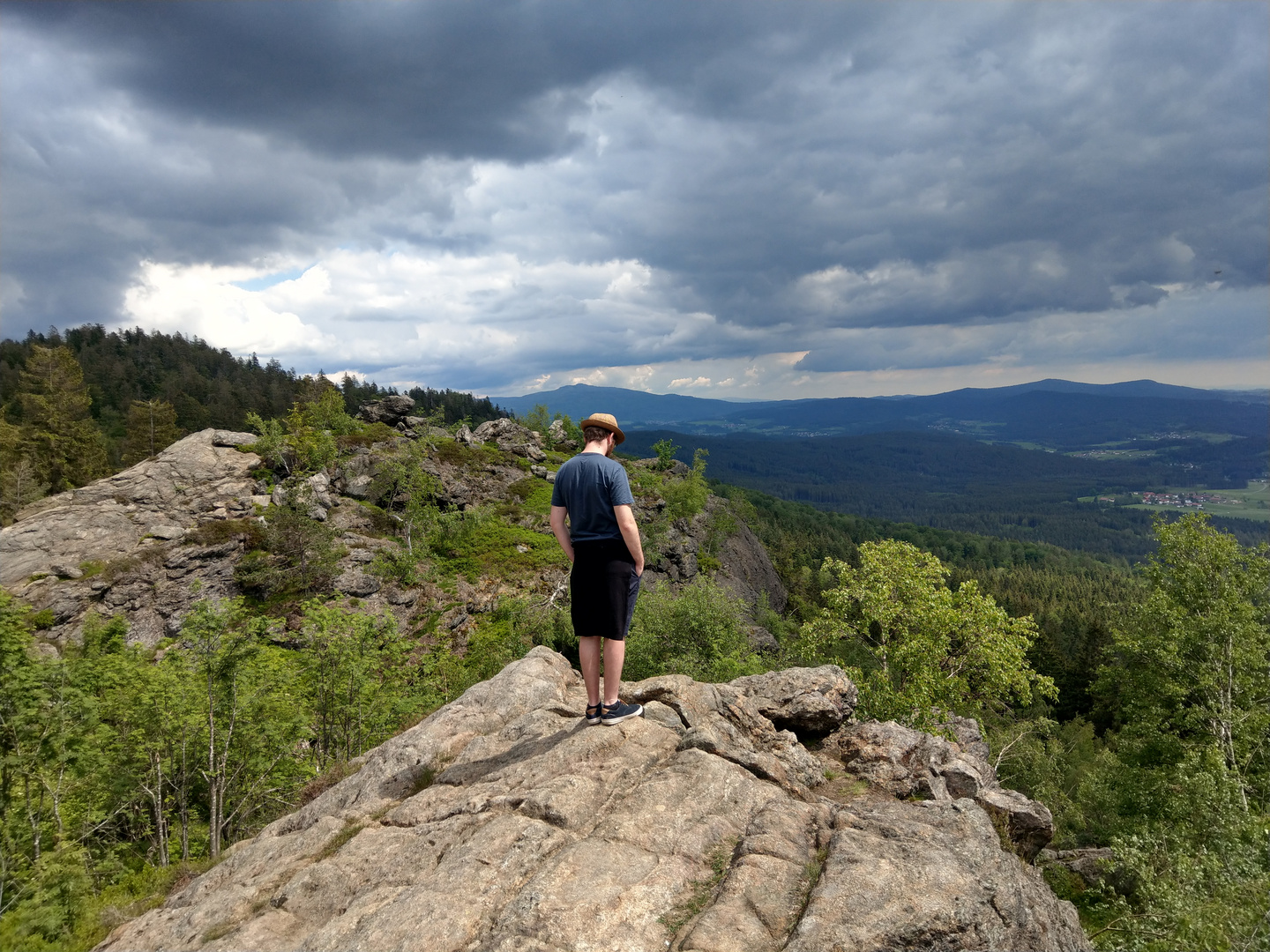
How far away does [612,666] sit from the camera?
27.7 ft

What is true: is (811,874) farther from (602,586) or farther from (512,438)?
(512,438)

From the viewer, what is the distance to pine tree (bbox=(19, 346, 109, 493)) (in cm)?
6488

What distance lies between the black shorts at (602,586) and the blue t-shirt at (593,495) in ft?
0.56

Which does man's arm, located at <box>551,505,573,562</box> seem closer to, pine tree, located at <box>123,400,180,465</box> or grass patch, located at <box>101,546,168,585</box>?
grass patch, located at <box>101,546,168,585</box>

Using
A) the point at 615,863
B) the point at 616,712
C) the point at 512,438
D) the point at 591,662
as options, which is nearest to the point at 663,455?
the point at 512,438

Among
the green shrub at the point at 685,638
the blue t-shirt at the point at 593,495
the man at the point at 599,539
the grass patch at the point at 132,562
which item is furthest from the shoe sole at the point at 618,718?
the grass patch at the point at 132,562

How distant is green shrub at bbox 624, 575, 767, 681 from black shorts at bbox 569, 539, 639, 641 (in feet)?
47.6

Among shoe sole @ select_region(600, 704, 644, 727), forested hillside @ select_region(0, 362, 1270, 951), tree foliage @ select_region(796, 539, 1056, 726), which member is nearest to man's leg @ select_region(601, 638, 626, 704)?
shoe sole @ select_region(600, 704, 644, 727)

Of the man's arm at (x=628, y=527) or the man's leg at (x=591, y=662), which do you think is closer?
the man's arm at (x=628, y=527)

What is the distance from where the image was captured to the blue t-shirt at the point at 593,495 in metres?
7.79

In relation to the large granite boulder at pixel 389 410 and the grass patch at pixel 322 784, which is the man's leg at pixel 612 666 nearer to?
the grass patch at pixel 322 784

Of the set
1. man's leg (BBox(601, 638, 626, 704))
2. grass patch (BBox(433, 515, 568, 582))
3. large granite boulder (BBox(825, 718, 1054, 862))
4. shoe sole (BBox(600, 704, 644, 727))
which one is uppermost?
man's leg (BBox(601, 638, 626, 704))

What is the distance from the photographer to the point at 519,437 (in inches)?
3169

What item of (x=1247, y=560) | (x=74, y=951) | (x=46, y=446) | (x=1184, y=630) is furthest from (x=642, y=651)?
(x=46, y=446)
